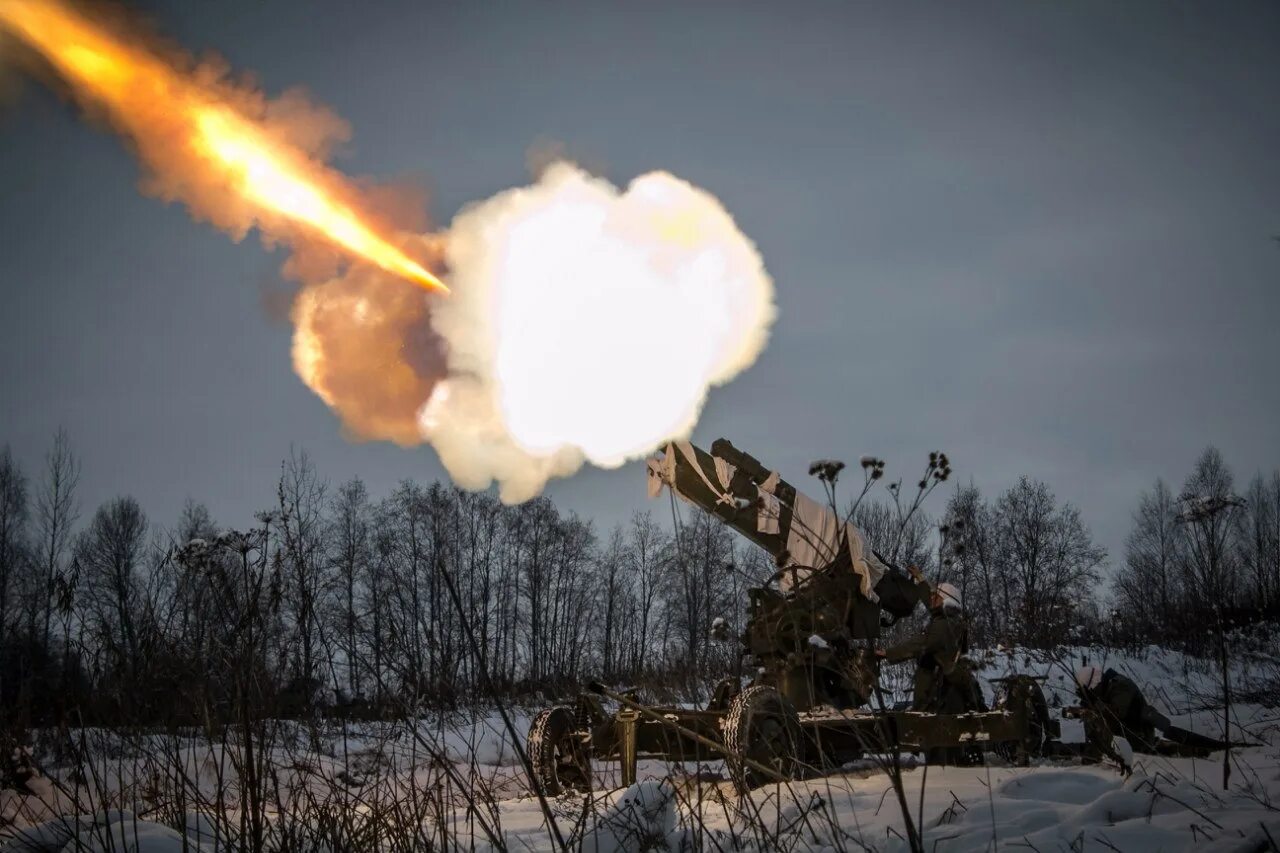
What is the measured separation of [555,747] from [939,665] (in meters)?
4.67

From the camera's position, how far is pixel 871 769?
422 inches

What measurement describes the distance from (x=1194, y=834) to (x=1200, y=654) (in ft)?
87.0

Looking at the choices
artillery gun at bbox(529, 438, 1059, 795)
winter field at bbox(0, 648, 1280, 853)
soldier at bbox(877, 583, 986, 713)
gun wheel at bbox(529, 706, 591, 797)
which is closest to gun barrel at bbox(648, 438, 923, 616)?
artillery gun at bbox(529, 438, 1059, 795)

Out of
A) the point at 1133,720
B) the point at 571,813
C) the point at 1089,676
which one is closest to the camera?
the point at 571,813

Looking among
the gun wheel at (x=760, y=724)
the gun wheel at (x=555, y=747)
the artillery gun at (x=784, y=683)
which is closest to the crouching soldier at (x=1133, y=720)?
the artillery gun at (x=784, y=683)

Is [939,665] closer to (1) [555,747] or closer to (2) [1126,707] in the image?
(2) [1126,707]

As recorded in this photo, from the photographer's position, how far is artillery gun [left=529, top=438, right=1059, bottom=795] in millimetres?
9258

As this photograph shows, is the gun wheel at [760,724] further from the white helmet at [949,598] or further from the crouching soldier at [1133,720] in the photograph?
the crouching soldier at [1133,720]

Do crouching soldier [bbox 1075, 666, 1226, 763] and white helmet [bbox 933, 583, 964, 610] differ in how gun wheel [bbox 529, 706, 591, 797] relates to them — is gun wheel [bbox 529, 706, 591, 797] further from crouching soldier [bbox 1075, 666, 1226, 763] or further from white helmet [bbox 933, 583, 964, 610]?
crouching soldier [bbox 1075, 666, 1226, 763]

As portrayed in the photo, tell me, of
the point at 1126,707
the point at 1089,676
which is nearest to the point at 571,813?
the point at 1089,676

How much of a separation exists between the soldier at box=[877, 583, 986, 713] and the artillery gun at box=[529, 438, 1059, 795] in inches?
Result: 18.5

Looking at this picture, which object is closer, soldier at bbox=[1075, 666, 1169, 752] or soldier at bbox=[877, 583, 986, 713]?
soldier at bbox=[1075, 666, 1169, 752]

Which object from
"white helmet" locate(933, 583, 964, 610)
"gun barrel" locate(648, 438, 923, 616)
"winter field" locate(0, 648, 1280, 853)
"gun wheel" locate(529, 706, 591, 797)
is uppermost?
"gun barrel" locate(648, 438, 923, 616)

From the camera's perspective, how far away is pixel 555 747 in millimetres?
10148
